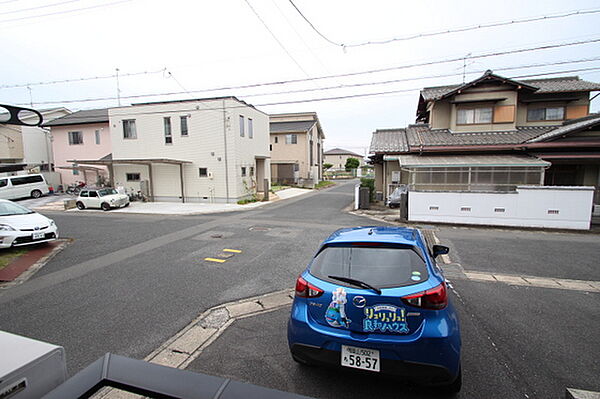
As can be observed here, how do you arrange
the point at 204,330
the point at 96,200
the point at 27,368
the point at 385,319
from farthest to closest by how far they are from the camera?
1. the point at 96,200
2. the point at 204,330
3. the point at 385,319
4. the point at 27,368

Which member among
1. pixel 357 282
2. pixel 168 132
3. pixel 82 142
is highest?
pixel 168 132

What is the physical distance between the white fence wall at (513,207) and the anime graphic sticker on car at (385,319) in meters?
10.6

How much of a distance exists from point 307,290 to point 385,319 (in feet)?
2.60

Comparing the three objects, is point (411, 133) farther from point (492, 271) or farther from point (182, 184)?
point (182, 184)

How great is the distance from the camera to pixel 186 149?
20047 millimetres

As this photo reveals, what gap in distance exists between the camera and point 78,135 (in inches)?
1018

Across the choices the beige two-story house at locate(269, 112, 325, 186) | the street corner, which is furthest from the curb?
the beige two-story house at locate(269, 112, 325, 186)

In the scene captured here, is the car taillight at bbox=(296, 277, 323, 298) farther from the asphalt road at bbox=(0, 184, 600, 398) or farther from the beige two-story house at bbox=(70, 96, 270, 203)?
the beige two-story house at bbox=(70, 96, 270, 203)

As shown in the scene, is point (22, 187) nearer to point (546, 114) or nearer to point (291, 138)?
point (291, 138)

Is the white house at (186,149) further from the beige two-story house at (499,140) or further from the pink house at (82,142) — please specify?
the beige two-story house at (499,140)

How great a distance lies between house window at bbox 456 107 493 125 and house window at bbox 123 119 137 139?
21478mm

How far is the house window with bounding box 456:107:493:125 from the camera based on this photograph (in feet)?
54.5

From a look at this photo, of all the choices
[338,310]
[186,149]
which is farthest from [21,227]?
[186,149]

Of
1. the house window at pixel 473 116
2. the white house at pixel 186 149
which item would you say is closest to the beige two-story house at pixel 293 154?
the white house at pixel 186 149
